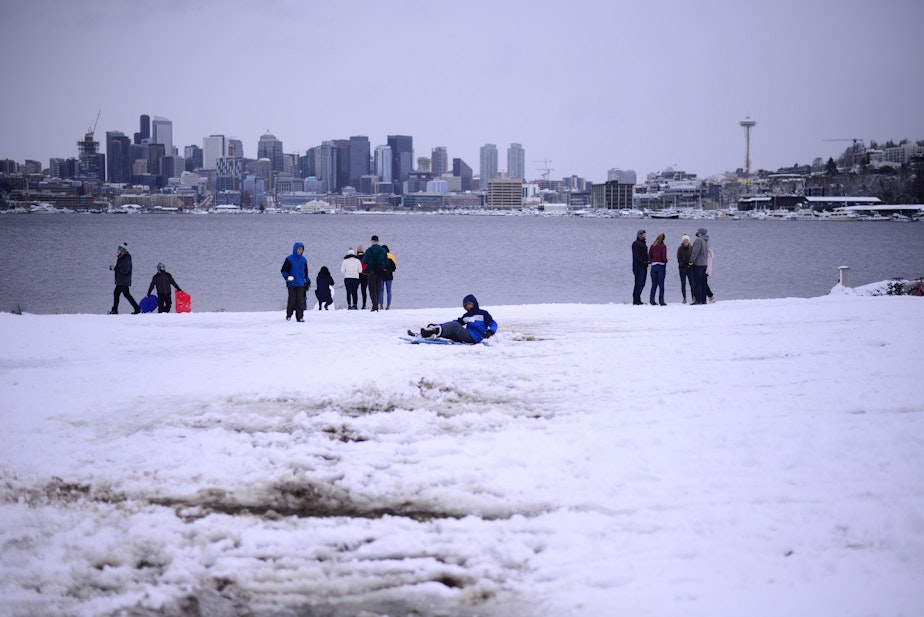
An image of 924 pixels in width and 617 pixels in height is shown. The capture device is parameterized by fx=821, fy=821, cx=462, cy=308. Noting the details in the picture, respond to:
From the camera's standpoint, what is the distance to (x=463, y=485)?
6.33 m

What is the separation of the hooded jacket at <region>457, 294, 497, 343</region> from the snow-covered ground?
4.58ft

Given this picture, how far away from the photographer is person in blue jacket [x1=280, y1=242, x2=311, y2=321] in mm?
16359

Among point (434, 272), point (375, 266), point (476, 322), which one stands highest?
point (375, 266)

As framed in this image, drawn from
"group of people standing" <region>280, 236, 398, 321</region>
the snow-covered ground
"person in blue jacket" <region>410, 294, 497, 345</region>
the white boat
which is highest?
the white boat

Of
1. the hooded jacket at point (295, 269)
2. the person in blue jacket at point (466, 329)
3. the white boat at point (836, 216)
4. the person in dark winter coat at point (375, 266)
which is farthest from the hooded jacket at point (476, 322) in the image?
the white boat at point (836, 216)

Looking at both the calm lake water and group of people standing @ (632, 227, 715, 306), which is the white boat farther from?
group of people standing @ (632, 227, 715, 306)

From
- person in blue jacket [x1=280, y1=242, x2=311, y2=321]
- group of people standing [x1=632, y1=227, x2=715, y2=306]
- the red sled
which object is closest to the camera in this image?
person in blue jacket [x1=280, y1=242, x2=311, y2=321]

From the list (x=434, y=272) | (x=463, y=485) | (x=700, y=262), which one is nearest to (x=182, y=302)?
(x=700, y=262)

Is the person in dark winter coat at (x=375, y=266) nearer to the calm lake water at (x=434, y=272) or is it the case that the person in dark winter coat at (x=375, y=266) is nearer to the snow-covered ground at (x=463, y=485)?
the snow-covered ground at (x=463, y=485)

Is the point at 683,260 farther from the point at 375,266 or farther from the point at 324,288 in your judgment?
the point at 324,288

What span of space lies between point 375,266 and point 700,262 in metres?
8.14

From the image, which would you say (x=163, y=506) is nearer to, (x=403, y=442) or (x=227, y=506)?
(x=227, y=506)

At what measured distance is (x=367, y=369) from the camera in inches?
422

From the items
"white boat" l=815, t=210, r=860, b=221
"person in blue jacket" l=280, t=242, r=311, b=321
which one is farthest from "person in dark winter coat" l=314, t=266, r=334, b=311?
"white boat" l=815, t=210, r=860, b=221
